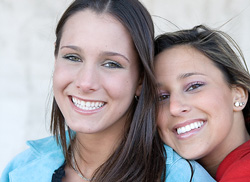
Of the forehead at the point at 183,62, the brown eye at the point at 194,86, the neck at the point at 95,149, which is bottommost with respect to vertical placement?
the neck at the point at 95,149

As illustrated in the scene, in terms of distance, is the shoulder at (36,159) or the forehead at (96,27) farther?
the shoulder at (36,159)

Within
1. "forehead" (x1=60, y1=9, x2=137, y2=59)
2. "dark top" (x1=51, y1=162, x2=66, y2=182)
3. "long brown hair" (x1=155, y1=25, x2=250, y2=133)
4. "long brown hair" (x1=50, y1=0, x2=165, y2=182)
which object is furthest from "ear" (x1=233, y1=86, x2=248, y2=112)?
"dark top" (x1=51, y1=162, x2=66, y2=182)

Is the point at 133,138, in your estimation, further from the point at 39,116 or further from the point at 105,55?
the point at 39,116

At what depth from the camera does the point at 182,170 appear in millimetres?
1773

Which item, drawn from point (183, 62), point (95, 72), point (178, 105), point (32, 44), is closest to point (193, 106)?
point (178, 105)

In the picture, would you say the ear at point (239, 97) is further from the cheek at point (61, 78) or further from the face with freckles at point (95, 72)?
the cheek at point (61, 78)

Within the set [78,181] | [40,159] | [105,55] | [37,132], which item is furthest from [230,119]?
[37,132]

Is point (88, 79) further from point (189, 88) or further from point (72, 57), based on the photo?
point (189, 88)

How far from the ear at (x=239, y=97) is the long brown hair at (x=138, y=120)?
15.9 inches

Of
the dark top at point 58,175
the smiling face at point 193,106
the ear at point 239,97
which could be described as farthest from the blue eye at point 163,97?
the dark top at point 58,175

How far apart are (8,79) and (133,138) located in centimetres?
216

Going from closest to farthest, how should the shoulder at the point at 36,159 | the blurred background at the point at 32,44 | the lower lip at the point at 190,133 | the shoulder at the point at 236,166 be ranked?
the shoulder at the point at 236,166, the lower lip at the point at 190,133, the shoulder at the point at 36,159, the blurred background at the point at 32,44

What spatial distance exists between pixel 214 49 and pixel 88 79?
2.13 ft

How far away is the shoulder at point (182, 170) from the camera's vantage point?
5.75ft
